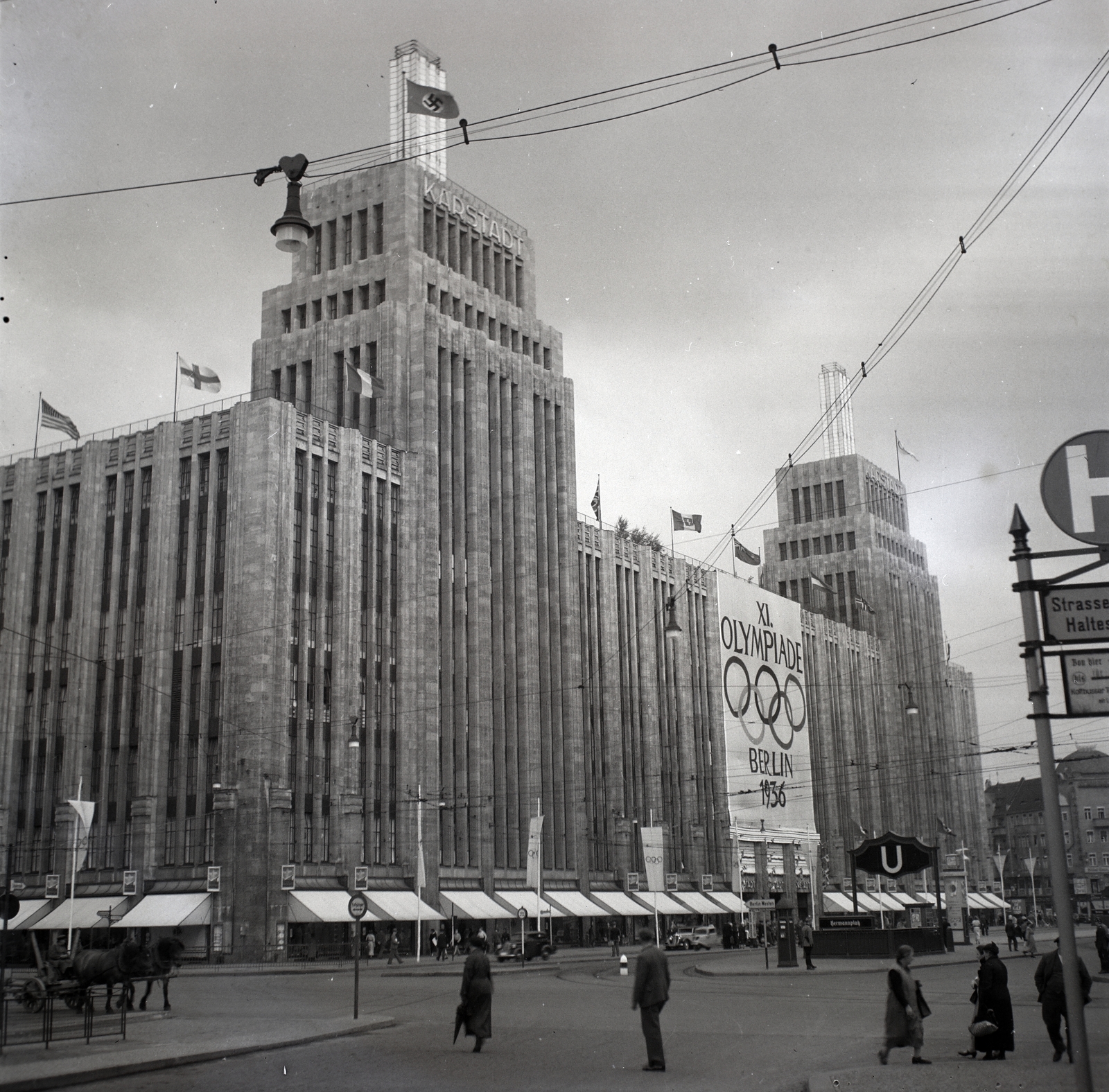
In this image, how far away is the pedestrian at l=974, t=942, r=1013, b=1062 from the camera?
647 inches

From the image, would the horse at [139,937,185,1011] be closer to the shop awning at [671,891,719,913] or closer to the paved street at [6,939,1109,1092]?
the paved street at [6,939,1109,1092]

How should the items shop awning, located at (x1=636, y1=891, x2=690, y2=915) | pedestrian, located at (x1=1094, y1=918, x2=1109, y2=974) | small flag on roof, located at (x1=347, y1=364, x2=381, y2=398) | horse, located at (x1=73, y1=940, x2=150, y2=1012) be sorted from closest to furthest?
horse, located at (x1=73, y1=940, x2=150, y2=1012), pedestrian, located at (x1=1094, y1=918, x2=1109, y2=974), small flag on roof, located at (x1=347, y1=364, x2=381, y2=398), shop awning, located at (x1=636, y1=891, x2=690, y2=915)

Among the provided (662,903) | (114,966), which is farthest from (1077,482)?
(662,903)

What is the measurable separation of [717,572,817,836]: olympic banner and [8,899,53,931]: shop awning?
160 feet

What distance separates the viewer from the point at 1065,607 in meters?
9.81

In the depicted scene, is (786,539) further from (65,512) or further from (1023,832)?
(65,512)

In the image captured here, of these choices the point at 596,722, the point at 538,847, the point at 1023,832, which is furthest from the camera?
the point at 1023,832

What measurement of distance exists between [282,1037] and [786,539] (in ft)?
394

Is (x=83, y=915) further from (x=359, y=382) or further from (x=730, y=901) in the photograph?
(x=730, y=901)

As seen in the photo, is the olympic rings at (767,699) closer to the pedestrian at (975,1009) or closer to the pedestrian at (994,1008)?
the pedestrian at (975,1009)

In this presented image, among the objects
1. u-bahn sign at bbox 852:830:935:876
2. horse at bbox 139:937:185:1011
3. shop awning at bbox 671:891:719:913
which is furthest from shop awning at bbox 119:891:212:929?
shop awning at bbox 671:891:719:913

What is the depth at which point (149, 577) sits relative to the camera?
2571 inches

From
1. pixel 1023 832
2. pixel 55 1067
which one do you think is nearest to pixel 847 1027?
pixel 55 1067

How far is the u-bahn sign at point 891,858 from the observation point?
3269 centimetres
